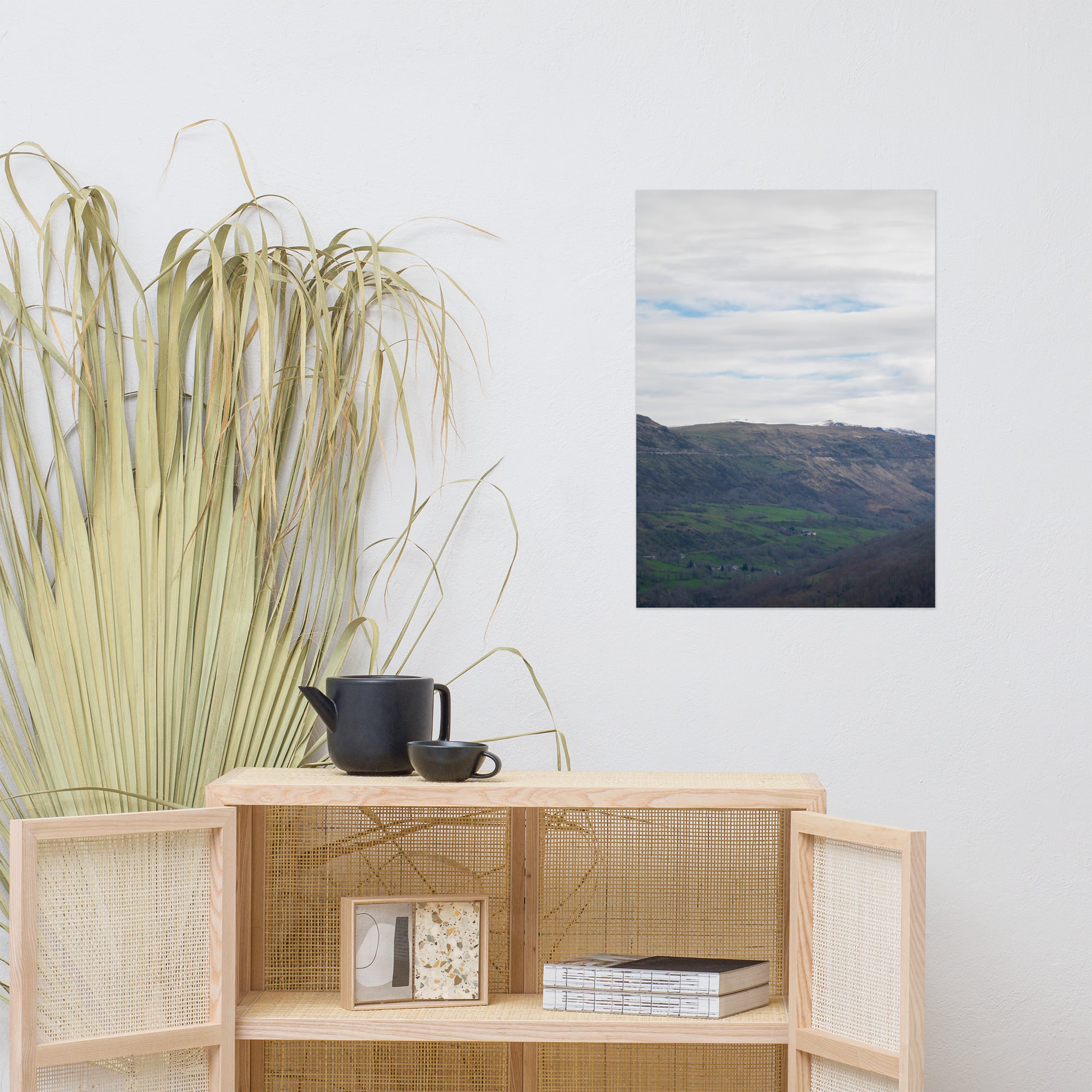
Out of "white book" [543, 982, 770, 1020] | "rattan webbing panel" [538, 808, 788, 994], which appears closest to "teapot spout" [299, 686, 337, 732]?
"rattan webbing panel" [538, 808, 788, 994]

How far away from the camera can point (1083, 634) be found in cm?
183

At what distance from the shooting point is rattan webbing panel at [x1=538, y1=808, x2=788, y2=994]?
150cm

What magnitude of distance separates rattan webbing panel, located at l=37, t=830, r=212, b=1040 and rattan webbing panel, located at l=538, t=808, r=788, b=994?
489 mm

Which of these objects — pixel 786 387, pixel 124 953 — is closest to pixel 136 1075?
pixel 124 953

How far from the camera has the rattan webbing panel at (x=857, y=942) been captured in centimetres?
124

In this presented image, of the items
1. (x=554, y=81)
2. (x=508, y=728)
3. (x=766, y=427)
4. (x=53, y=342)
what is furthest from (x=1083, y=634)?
(x=53, y=342)

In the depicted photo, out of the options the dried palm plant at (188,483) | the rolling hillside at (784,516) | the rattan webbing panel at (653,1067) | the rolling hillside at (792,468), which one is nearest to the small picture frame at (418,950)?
the rattan webbing panel at (653,1067)

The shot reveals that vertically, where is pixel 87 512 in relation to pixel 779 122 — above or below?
below

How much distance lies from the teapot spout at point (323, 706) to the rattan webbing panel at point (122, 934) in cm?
21

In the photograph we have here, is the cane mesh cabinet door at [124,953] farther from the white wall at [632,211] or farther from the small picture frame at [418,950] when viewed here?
the white wall at [632,211]

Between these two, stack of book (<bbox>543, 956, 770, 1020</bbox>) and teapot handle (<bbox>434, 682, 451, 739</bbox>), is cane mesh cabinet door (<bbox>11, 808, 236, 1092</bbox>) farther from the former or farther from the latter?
stack of book (<bbox>543, 956, 770, 1020</bbox>)

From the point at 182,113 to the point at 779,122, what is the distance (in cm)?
108

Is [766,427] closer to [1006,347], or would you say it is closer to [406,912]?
[1006,347]

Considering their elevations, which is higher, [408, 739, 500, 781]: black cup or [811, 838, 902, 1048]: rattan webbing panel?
[408, 739, 500, 781]: black cup
